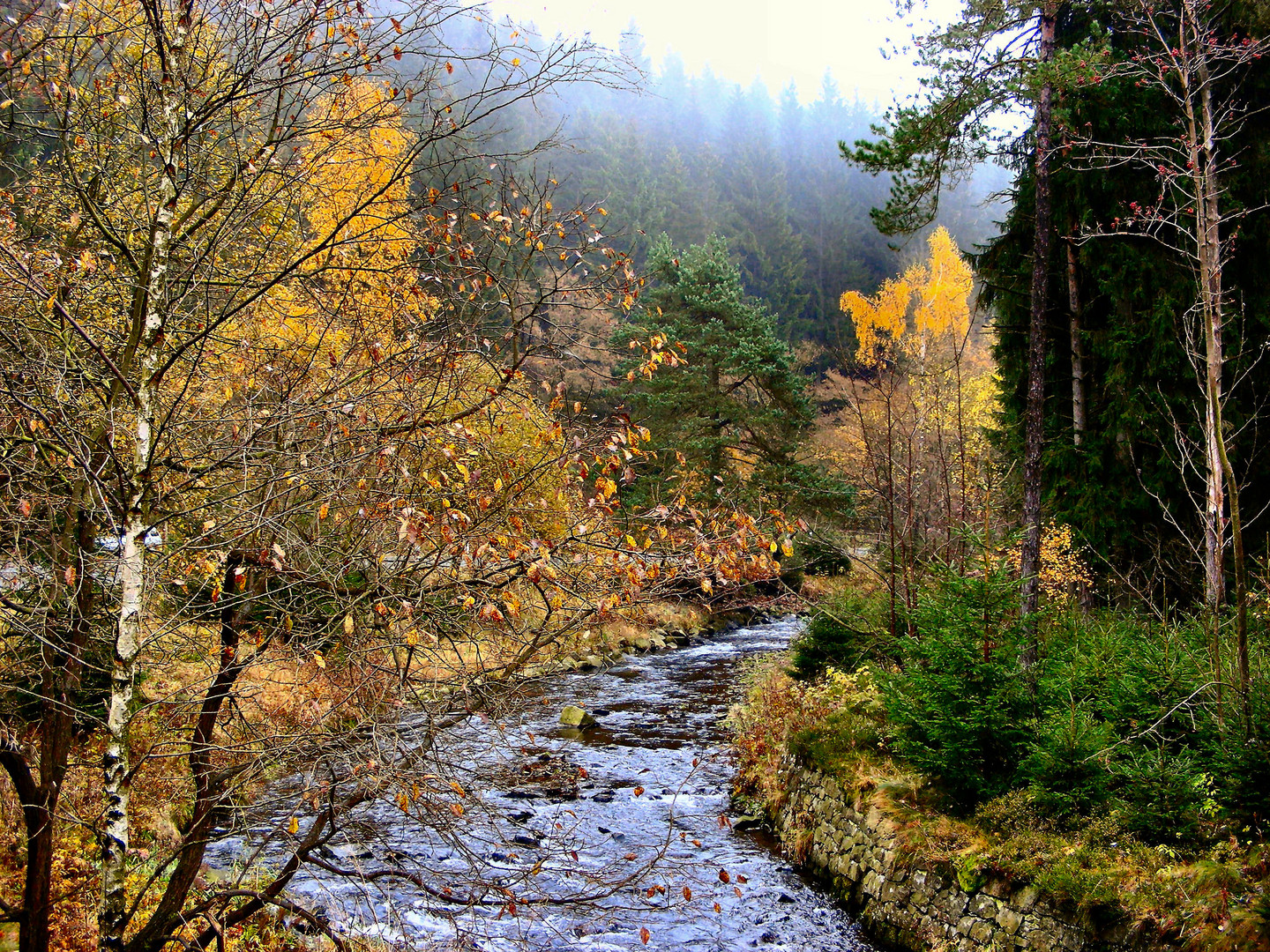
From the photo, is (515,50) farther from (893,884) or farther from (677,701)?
(677,701)

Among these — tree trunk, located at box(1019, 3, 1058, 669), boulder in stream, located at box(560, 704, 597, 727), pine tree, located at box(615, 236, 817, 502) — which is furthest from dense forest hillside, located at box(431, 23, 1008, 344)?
boulder in stream, located at box(560, 704, 597, 727)

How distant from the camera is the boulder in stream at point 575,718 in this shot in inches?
436

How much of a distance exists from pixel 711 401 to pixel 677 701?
11650 millimetres

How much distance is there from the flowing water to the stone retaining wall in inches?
9.6

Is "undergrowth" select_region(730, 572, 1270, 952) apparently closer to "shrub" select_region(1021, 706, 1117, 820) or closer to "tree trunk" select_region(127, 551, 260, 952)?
"shrub" select_region(1021, 706, 1117, 820)

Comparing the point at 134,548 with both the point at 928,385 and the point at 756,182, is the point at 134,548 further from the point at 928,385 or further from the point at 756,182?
the point at 756,182

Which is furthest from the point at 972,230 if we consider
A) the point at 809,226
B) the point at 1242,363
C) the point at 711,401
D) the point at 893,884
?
the point at 893,884

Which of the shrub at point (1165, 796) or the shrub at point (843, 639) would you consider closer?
the shrub at point (1165, 796)

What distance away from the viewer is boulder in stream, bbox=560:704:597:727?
36.4 feet

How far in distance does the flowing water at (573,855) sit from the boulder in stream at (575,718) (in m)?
0.14

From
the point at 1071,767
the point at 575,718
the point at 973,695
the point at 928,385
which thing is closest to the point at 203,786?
the point at 973,695

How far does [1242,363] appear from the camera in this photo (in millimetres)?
10781

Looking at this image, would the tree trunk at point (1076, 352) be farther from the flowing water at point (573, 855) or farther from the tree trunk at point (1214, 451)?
the flowing water at point (573, 855)

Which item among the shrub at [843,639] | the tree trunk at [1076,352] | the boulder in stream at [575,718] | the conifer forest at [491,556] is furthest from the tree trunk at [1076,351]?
the boulder in stream at [575,718]
